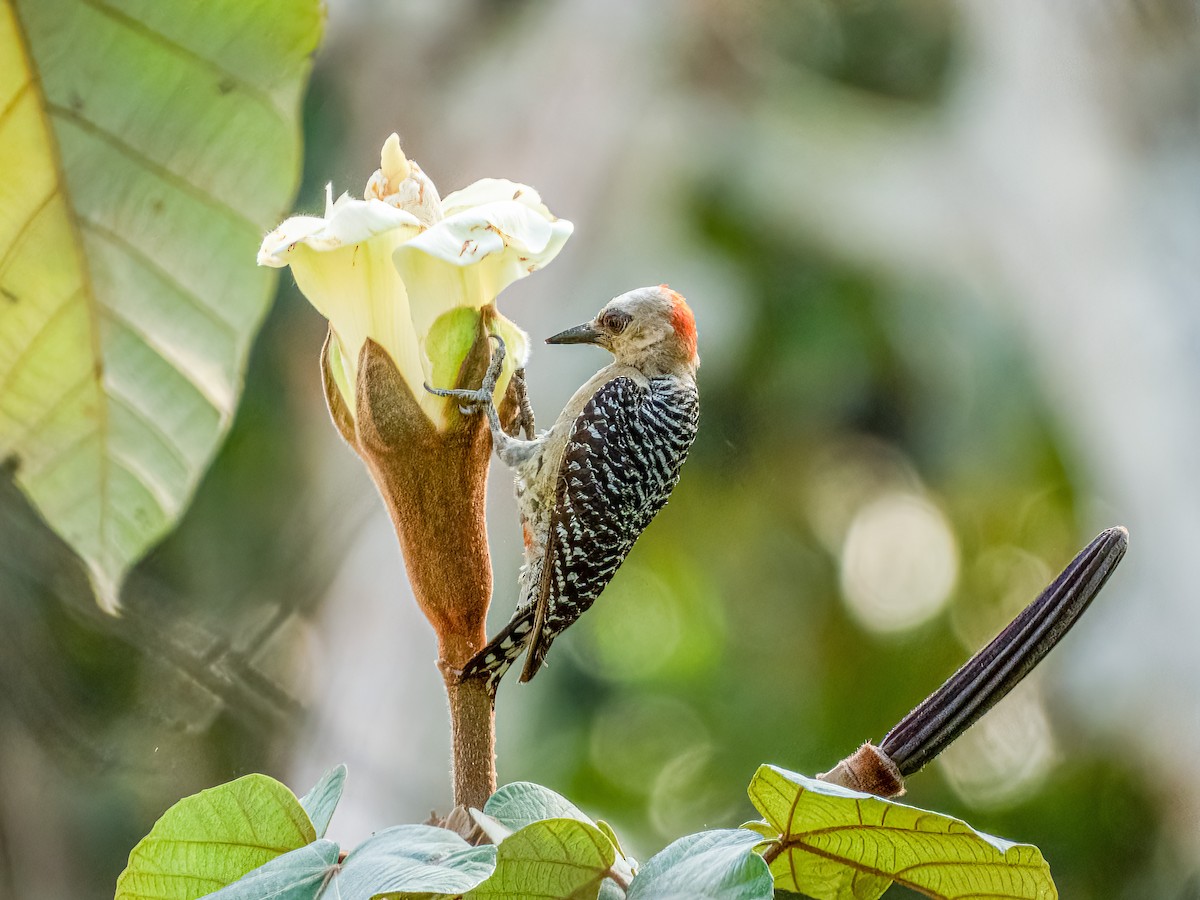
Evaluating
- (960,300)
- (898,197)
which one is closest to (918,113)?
(898,197)

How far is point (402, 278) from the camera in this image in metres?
0.51

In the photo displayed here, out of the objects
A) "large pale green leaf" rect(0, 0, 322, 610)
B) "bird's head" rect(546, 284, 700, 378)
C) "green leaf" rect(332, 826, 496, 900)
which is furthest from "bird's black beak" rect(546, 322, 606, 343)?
"green leaf" rect(332, 826, 496, 900)

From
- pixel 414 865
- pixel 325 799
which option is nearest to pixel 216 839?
pixel 325 799

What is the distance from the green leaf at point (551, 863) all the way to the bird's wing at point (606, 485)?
26 cm

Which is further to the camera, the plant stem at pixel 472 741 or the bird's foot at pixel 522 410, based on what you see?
the bird's foot at pixel 522 410

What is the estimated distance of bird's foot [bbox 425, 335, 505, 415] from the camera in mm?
530

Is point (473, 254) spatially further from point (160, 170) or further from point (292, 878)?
point (292, 878)

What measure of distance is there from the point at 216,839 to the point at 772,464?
44.2 inches

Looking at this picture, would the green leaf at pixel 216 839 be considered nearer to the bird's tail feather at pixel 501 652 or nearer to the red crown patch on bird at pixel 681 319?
the bird's tail feather at pixel 501 652

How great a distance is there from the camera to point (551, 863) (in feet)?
1.38

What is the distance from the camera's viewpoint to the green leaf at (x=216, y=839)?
1.61 ft

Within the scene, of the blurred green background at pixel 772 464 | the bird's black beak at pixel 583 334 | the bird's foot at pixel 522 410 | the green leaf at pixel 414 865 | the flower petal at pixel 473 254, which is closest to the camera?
the green leaf at pixel 414 865

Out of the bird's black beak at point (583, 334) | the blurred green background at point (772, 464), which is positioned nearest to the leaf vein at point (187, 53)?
the bird's black beak at point (583, 334)

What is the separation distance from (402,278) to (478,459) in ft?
0.32
